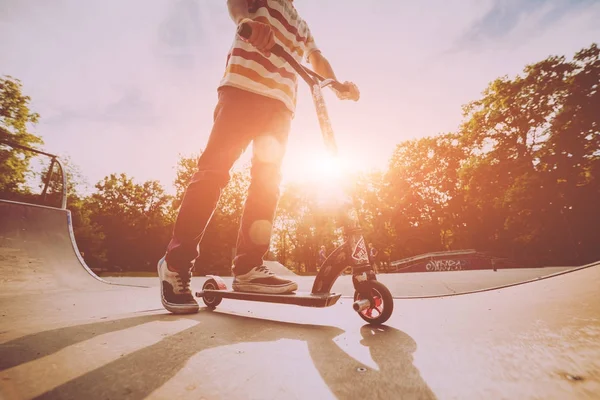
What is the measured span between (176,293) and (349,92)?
7.17ft

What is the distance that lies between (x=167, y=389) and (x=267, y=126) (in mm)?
2010

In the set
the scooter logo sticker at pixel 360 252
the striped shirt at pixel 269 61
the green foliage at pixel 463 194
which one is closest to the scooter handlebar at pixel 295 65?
the striped shirt at pixel 269 61

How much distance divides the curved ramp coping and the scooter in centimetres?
264

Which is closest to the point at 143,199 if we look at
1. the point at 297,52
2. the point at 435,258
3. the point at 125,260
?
the point at 125,260

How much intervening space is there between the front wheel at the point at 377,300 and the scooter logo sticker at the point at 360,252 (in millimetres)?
152

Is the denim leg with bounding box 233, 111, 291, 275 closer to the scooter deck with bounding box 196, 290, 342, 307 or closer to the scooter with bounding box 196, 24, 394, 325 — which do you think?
the scooter deck with bounding box 196, 290, 342, 307

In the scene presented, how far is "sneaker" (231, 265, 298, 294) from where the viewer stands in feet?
6.46

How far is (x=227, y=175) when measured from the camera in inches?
92.1

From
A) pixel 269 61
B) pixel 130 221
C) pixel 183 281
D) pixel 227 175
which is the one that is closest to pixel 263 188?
pixel 227 175

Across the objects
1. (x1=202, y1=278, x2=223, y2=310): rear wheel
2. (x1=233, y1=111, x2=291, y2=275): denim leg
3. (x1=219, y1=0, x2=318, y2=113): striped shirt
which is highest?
(x1=219, y1=0, x2=318, y2=113): striped shirt

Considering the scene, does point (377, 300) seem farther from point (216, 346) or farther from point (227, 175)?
point (227, 175)

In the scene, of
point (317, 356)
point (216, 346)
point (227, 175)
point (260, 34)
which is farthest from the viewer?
point (227, 175)

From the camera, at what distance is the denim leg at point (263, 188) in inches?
89.9

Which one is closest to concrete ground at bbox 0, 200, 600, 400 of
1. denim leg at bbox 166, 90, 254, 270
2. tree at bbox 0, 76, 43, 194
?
denim leg at bbox 166, 90, 254, 270
